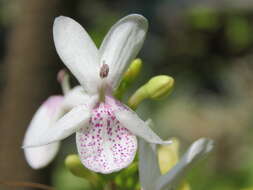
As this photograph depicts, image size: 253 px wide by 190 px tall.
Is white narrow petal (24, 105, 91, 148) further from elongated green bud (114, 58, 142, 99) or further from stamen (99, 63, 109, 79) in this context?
elongated green bud (114, 58, 142, 99)

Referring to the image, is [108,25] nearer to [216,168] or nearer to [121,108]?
[216,168]

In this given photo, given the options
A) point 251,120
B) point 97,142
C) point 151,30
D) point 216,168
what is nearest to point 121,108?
point 97,142

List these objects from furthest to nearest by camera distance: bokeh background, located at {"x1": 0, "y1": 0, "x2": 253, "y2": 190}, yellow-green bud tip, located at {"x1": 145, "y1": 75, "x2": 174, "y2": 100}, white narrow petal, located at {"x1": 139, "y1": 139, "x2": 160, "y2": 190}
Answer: bokeh background, located at {"x1": 0, "y1": 0, "x2": 253, "y2": 190}
yellow-green bud tip, located at {"x1": 145, "y1": 75, "x2": 174, "y2": 100}
white narrow petal, located at {"x1": 139, "y1": 139, "x2": 160, "y2": 190}

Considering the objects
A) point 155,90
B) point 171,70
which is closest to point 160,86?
point 155,90

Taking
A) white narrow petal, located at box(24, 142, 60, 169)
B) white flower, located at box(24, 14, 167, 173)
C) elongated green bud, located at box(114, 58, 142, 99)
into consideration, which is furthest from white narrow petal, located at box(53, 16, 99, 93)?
white narrow petal, located at box(24, 142, 60, 169)

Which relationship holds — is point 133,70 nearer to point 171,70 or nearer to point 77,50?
point 77,50

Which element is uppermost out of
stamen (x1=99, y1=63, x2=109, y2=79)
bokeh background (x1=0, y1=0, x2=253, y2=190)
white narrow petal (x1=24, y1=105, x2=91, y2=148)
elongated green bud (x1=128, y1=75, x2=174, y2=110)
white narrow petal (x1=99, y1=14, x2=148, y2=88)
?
white narrow petal (x1=99, y1=14, x2=148, y2=88)
